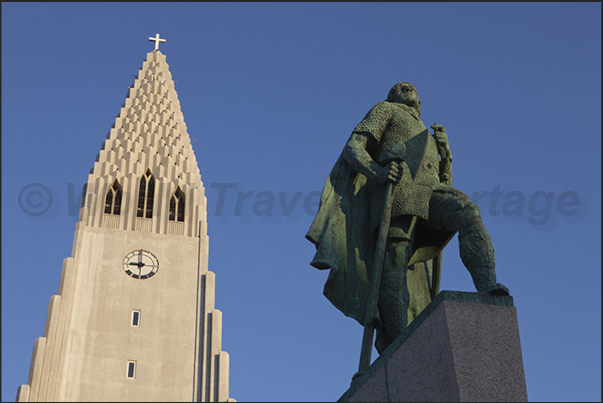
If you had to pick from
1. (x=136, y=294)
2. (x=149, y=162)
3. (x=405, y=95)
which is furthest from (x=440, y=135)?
(x=149, y=162)

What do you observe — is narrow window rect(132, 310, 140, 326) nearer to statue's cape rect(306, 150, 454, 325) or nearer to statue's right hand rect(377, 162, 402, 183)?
statue's cape rect(306, 150, 454, 325)

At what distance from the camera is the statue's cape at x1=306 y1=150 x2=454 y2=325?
31.7 ft

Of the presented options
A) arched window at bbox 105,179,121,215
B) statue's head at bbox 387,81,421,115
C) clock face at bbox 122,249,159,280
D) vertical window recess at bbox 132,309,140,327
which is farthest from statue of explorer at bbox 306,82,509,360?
arched window at bbox 105,179,121,215

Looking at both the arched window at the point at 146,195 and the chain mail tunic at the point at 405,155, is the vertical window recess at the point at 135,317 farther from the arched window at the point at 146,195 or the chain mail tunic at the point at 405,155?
the chain mail tunic at the point at 405,155

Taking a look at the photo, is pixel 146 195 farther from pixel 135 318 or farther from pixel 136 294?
pixel 135 318

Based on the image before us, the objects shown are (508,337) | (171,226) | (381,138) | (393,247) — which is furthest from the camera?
(171,226)

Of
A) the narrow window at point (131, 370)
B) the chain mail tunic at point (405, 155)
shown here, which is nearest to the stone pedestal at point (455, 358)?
the chain mail tunic at point (405, 155)

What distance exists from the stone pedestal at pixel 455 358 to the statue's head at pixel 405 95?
3.25 m

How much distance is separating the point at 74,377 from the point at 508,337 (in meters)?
48.5

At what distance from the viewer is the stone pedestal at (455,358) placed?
7672 millimetres

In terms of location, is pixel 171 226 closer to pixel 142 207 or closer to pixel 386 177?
pixel 142 207

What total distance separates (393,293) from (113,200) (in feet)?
186

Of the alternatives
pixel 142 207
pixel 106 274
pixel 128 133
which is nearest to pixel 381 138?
pixel 106 274

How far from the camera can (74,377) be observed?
53.2 meters
